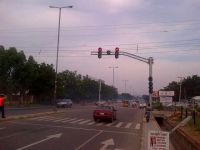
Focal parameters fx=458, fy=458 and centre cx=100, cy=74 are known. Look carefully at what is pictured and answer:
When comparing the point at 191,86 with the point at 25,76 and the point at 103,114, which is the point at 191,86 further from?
the point at 103,114

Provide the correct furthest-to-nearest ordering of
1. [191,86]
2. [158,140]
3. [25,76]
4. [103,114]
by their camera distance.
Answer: [191,86]
[25,76]
[103,114]
[158,140]

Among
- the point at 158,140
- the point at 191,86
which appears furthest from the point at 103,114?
the point at 191,86

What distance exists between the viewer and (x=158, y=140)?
38.1 feet

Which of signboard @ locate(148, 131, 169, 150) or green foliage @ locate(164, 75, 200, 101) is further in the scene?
green foliage @ locate(164, 75, 200, 101)

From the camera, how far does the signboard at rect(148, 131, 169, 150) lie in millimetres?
11562

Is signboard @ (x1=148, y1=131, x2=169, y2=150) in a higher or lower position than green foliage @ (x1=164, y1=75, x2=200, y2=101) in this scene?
lower

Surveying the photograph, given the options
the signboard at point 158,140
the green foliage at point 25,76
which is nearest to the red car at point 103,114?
the signboard at point 158,140

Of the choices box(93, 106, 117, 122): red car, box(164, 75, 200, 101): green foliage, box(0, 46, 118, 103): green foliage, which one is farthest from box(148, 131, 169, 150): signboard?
box(164, 75, 200, 101): green foliage

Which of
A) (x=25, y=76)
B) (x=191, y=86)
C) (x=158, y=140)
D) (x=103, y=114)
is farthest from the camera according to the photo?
(x=191, y=86)

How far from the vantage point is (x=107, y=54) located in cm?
4078

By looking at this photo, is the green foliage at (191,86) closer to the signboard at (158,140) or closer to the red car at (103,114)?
the red car at (103,114)

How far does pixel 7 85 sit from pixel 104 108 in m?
42.4

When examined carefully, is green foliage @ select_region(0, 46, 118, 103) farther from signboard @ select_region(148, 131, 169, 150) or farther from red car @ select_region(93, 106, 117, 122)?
signboard @ select_region(148, 131, 169, 150)

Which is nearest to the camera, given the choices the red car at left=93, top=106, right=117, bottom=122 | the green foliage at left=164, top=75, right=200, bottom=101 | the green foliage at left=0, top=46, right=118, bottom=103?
the red car at left=93, top=106, right=117, bottom=122
